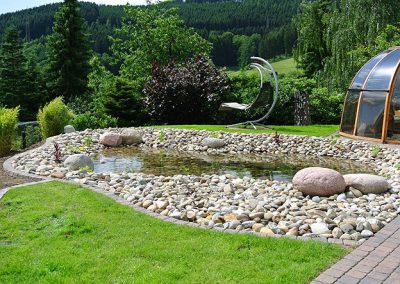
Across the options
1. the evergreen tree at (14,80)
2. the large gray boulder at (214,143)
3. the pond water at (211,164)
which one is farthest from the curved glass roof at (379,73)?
the evergreen tree at (14,80)

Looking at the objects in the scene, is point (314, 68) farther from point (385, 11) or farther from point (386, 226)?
point (386, 226)

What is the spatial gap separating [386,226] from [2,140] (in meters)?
8.94

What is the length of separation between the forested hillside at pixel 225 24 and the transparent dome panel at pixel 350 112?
32.8m

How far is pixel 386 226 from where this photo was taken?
15.6 ft

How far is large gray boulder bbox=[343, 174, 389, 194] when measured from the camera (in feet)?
20.7

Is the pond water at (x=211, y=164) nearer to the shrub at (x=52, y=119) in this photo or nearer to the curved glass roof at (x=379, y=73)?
the curved glass roof at (x=379, y=73)

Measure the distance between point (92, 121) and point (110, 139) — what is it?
338 centimetres

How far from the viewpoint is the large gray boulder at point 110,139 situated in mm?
12188

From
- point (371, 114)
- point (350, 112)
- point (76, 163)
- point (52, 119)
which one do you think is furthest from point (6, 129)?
point (371, 114)

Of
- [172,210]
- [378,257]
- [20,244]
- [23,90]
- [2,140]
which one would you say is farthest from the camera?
[23,90]

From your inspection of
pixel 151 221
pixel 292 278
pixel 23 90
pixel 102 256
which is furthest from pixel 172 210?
pixel 23 90

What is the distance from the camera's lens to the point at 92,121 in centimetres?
1527

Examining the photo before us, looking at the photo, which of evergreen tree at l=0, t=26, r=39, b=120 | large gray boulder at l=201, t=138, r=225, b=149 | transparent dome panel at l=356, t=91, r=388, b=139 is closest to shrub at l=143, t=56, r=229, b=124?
large gray boulder at l=201, t=138, r=225, b=149

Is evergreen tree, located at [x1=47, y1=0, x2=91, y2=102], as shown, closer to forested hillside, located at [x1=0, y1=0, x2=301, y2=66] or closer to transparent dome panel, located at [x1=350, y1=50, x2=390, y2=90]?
transparent dome panel, located at [x1=350, y1=50, x2=390, y2=90]
